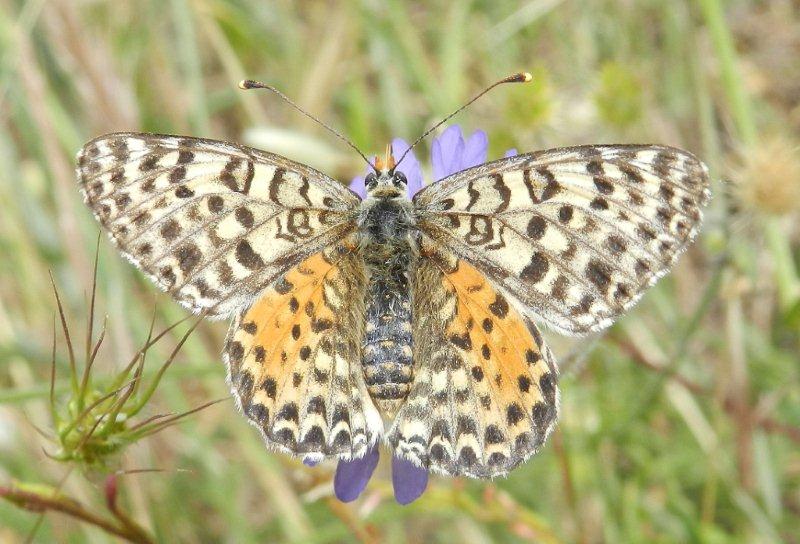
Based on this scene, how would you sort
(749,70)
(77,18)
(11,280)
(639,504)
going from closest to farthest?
(639,504) < (77,18) < (11,280) < (749,70)

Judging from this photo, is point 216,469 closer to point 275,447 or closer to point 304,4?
point 275,447

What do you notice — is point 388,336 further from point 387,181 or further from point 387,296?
point 387,181

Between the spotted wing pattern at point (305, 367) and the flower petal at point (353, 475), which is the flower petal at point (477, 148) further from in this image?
the flower petal at point (353, 475)

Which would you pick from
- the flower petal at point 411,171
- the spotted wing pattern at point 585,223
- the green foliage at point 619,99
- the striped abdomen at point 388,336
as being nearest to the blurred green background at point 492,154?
the green foliage at point 619,99

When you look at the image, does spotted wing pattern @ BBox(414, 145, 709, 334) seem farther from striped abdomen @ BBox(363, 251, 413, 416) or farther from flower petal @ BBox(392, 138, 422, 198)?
flower petal @ BBox(392, 138, 422, 198)

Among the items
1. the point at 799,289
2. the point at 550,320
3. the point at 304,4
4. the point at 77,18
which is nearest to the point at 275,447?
the point at 550,320
